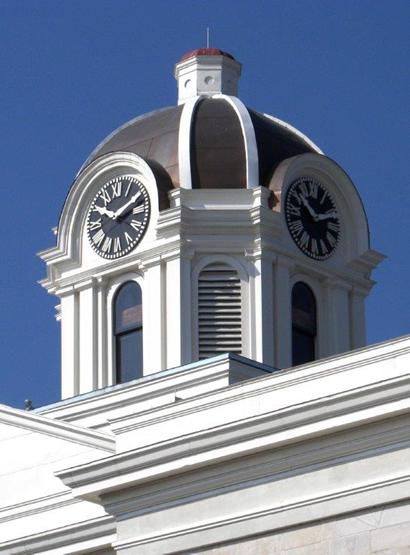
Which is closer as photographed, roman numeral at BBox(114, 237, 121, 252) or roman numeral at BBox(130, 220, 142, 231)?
roman numeral at BBox(130, 220, 142, 231)

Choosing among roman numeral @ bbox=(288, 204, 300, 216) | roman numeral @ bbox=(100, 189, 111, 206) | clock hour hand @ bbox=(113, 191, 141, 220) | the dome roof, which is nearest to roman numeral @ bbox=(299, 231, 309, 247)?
roman numeral @ bbox=(288, 204, 300, 216)

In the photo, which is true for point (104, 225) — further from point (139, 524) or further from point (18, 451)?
point (139, 524)

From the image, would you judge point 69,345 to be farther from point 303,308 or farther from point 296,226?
point 296,226

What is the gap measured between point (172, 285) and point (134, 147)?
373 centimetres

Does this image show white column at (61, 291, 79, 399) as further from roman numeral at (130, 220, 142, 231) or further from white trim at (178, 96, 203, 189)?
white trim at (178, 96, 203, 189)

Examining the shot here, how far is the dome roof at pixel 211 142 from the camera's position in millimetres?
55219

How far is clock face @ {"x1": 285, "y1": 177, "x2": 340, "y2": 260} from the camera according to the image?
55.4m

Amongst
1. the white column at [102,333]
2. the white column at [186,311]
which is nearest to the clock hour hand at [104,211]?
the white column at [102,333]

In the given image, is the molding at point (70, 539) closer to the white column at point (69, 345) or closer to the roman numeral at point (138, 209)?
the white column at point (69, 345)

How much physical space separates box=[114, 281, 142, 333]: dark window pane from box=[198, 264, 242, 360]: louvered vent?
150 centimetres

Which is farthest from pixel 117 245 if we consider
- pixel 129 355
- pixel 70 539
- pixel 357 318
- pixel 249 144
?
pixel 70 539

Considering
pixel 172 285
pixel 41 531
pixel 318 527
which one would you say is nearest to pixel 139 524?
pixel 318 527

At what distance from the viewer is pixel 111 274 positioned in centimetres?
5562

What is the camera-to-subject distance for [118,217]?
55656 millimetres
